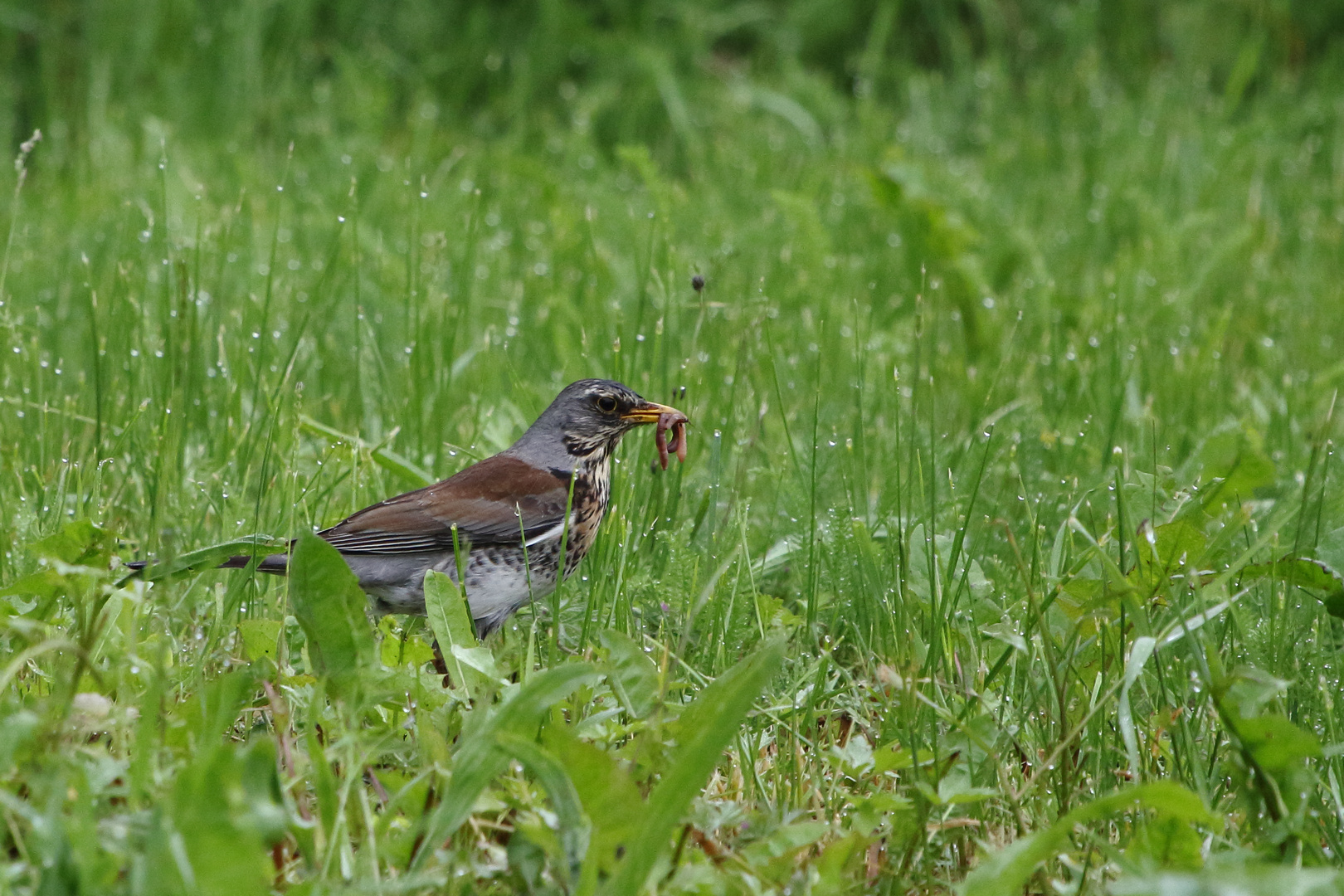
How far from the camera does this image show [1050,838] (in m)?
2.18

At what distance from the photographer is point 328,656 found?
8.95ft

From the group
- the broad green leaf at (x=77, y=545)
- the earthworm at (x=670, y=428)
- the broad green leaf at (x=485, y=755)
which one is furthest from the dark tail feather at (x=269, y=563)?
the broad green leaf at (x=485, y=755)

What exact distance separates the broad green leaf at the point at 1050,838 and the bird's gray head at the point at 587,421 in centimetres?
216

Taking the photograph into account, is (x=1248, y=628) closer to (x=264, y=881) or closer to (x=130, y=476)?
(x=264, y=881)

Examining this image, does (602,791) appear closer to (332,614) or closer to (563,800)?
(563,800)

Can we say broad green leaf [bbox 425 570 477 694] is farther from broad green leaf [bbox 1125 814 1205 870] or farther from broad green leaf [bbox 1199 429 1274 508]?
broad green leaf [bbox 1199 429 1274 508]

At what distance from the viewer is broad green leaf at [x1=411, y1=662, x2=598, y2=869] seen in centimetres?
226

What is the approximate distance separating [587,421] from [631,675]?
5.36 ft

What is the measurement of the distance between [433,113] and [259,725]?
20.5ft

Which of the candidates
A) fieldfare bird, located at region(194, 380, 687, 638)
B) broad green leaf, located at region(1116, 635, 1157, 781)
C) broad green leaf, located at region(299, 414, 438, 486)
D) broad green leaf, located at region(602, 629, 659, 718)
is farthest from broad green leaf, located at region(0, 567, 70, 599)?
broad green leaf, located at region(1116, 635, 1157, 781)

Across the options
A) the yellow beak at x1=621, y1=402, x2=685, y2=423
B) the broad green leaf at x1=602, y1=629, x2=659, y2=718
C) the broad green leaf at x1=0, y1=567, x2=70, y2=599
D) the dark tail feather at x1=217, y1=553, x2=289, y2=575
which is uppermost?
the broad green leaf at x1=0, y1=567, x2=70, y2=599

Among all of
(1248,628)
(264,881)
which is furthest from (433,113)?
(264,881)

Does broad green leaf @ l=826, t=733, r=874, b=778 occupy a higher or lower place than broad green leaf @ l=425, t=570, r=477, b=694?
lower

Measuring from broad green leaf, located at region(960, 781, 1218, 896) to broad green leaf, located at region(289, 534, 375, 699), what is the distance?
3.91 feet
